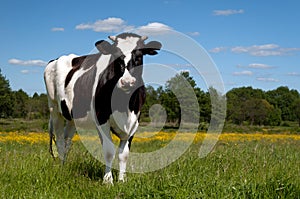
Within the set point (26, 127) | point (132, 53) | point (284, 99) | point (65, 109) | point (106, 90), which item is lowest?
point (26, 127)

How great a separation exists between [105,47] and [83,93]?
943mm

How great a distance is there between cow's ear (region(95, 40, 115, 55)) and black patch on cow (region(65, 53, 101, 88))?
2.42ft

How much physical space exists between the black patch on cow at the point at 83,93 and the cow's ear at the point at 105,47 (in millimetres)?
497

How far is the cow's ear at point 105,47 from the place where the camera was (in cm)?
642

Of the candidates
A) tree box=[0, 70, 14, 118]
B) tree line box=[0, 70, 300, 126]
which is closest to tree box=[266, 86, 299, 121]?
tree line box=[0, 70, 300, 126]

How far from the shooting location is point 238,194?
447cm

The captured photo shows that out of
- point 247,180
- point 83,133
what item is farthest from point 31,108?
point 247,180

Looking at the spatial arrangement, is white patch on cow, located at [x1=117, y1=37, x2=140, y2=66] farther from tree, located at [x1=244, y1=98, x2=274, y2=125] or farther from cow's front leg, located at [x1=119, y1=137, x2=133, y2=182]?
tree, located at [x1=244, y1=98, x2=274, y2=125]

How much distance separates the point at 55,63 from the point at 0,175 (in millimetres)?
2957

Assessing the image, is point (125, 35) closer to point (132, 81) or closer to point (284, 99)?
point (132, 81)

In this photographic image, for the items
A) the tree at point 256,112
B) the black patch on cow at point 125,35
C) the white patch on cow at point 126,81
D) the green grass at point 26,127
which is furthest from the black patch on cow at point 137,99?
the tree at point 256,112

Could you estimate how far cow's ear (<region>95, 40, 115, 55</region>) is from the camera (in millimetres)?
6418

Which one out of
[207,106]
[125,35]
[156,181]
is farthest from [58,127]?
[207,106]

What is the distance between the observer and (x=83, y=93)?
22.7ft
